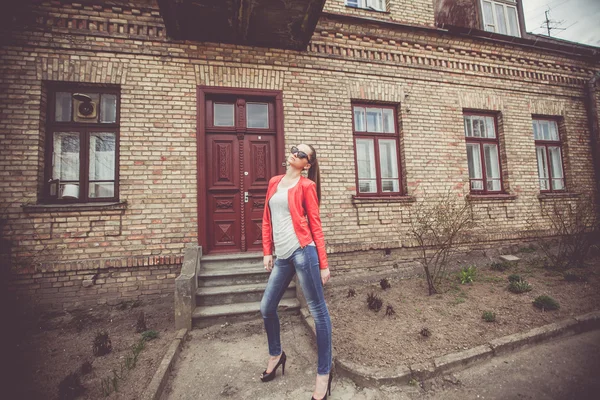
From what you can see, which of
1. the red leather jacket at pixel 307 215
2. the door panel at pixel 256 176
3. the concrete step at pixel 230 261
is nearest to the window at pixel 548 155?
the door panel at pixel 256 176

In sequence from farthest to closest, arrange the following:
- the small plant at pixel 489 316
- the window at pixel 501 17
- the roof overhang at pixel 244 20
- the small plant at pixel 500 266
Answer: the window at pixel 501 17, the small plant at pixel 500 266, the roof overhang at pixel 244 20, the small plant at pixel 489 316

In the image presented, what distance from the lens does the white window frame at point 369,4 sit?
6.44m

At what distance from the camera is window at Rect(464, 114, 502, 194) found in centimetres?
667

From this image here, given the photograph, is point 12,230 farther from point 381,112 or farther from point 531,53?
point 531,53

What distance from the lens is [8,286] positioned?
416 centimetres

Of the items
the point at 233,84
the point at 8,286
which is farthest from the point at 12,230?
the point at 233,84

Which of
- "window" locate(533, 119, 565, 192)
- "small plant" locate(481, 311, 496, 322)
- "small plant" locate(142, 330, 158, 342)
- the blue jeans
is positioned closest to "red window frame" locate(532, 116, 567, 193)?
"window" locate(533, 119, 565, 192)

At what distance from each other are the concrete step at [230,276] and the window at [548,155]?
7702 mm

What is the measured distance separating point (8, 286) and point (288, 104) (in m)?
5.39

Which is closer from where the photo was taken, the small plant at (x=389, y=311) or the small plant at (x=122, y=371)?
the small plant at (x=122, y=371)

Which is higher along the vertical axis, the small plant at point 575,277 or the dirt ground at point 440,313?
the small plant at point 575,277

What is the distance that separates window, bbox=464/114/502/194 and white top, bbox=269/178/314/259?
5.84 metres

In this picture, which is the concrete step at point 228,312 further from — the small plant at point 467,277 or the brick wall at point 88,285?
the small plant at point 467,277

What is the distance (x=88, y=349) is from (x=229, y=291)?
5.99 feet
